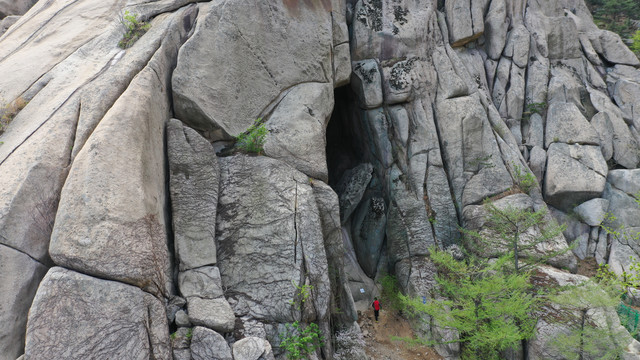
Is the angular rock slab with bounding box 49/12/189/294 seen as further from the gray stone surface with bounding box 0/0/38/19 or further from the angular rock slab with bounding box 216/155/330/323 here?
the gray stone surface with bounding box 0/0/38/19

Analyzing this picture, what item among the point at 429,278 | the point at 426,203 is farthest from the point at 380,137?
the point at 429,278

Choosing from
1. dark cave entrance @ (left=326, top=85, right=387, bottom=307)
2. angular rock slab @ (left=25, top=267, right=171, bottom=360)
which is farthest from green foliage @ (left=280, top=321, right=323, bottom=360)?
dark cave entrance @ (left=326, top=85, right=387, bottom=307)

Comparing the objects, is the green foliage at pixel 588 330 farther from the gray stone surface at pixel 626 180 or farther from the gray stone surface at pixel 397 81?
the gray stone surface at pixel 397 81

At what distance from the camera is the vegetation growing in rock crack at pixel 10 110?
891cm

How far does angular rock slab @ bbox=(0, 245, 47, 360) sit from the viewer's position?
262 inches

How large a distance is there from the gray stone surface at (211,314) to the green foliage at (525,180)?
47.9ft

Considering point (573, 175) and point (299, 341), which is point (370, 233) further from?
point (573, 175)

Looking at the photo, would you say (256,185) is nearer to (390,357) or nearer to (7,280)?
(7,280)

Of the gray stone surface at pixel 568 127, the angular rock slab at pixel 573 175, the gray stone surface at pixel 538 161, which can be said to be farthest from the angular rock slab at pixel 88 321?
the gray stone surface at pixel 568 127

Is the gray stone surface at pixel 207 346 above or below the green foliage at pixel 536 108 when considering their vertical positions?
above

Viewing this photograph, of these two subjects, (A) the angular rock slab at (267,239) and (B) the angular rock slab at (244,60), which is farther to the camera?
(B) the angular rock slab at (244,60)

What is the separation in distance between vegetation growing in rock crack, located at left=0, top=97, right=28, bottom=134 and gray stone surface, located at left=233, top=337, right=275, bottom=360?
770 centimetres

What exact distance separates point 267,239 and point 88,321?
486 cm

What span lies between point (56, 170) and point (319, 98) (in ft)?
29.2
